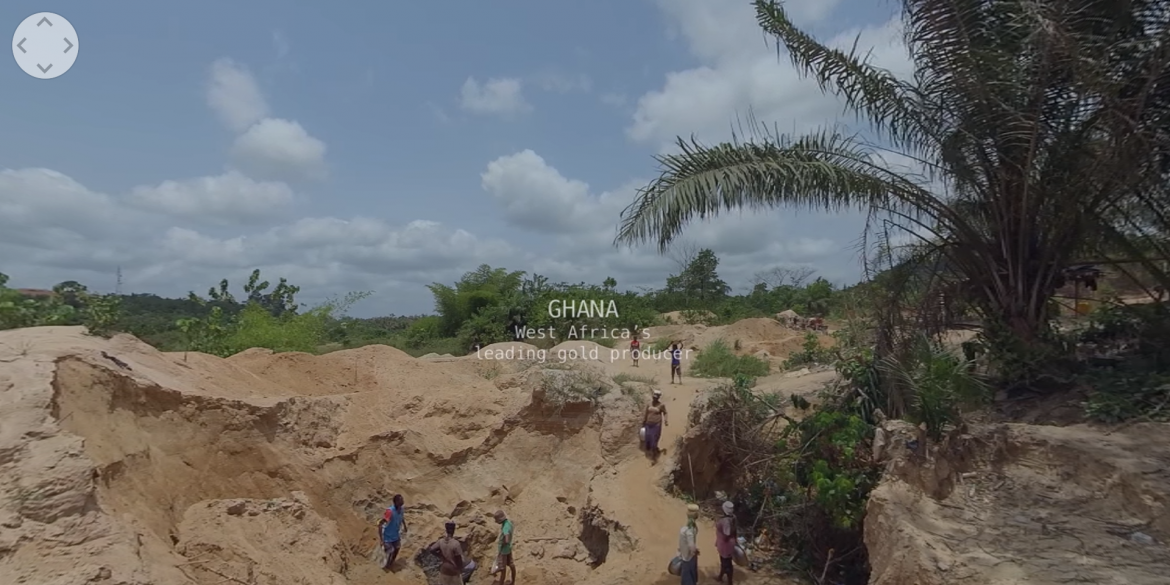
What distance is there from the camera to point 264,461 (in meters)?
8.46

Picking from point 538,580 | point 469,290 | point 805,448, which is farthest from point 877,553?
point 469,290

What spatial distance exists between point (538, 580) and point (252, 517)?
358cm

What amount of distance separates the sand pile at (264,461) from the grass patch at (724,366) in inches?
214

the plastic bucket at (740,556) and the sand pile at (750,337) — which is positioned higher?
the sand pile at (750,337)

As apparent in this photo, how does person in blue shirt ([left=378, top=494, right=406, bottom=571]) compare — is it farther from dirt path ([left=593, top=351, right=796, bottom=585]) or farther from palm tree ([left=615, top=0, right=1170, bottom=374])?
palm tree ([left=615, top=0, right=1170, bottom=374])

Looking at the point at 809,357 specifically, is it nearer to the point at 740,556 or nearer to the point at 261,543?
the point at 740,556

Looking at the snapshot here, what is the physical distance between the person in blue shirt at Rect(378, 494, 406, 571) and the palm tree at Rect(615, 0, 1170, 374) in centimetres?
481

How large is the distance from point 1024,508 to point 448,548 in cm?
538

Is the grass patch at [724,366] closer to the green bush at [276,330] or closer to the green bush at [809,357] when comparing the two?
the green bush at [809,357]

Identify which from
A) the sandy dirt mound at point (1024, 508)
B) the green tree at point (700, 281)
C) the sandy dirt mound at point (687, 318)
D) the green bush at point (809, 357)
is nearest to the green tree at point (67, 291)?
the sandy dirt mound at point (1024, 508)

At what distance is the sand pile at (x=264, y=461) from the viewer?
5324 mm

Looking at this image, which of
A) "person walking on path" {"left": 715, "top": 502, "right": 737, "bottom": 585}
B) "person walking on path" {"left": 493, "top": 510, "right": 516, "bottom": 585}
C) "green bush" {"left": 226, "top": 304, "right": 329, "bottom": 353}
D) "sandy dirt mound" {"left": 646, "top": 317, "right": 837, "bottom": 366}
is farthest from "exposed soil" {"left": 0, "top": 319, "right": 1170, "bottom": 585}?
"sandy dirt mound" {"left": 646, "top": 317, "right": 837, "bottom": 366}

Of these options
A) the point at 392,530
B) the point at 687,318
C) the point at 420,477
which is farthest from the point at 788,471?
the point at 687,318

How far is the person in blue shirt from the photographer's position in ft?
27.8
